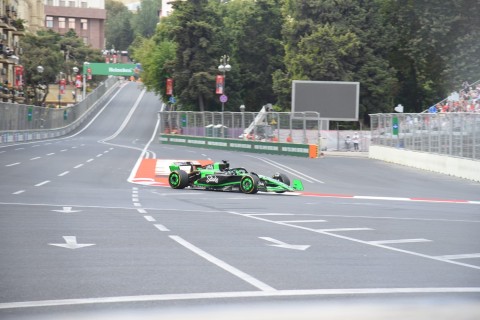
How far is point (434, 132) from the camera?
38.1 m

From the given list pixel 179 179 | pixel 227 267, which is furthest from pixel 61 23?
pixel 227 267

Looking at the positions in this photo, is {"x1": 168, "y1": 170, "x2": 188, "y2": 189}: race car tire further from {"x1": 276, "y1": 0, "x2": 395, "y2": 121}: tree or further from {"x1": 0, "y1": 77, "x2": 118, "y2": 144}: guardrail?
{"x1": 276, "y1": 0, "x2": 395, "y2": 121}: tree

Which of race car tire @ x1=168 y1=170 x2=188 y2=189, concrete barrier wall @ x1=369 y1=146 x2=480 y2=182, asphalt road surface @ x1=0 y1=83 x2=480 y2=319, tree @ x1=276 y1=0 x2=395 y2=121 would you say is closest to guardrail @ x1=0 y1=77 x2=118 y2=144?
tree @ x1=276 y1=0 x2=395 y2=121

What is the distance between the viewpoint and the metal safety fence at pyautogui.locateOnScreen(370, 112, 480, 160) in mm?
33531

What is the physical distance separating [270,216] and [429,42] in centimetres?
5802

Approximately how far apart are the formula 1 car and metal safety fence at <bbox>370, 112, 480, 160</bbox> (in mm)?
10120

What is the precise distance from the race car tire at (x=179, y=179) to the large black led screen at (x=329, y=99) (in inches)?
1372

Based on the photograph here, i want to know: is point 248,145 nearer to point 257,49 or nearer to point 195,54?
point 195,54

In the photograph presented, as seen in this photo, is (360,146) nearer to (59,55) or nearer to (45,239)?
(45,239)

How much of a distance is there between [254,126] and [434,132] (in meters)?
21.4

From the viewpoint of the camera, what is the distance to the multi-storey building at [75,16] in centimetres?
19075

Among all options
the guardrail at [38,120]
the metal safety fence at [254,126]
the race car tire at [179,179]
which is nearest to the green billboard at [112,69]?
the guardrail at [38,120]

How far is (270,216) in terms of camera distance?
17.7 metres

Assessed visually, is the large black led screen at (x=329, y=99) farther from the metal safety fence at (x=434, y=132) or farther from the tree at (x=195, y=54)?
the tree at (x=195, y=54)
